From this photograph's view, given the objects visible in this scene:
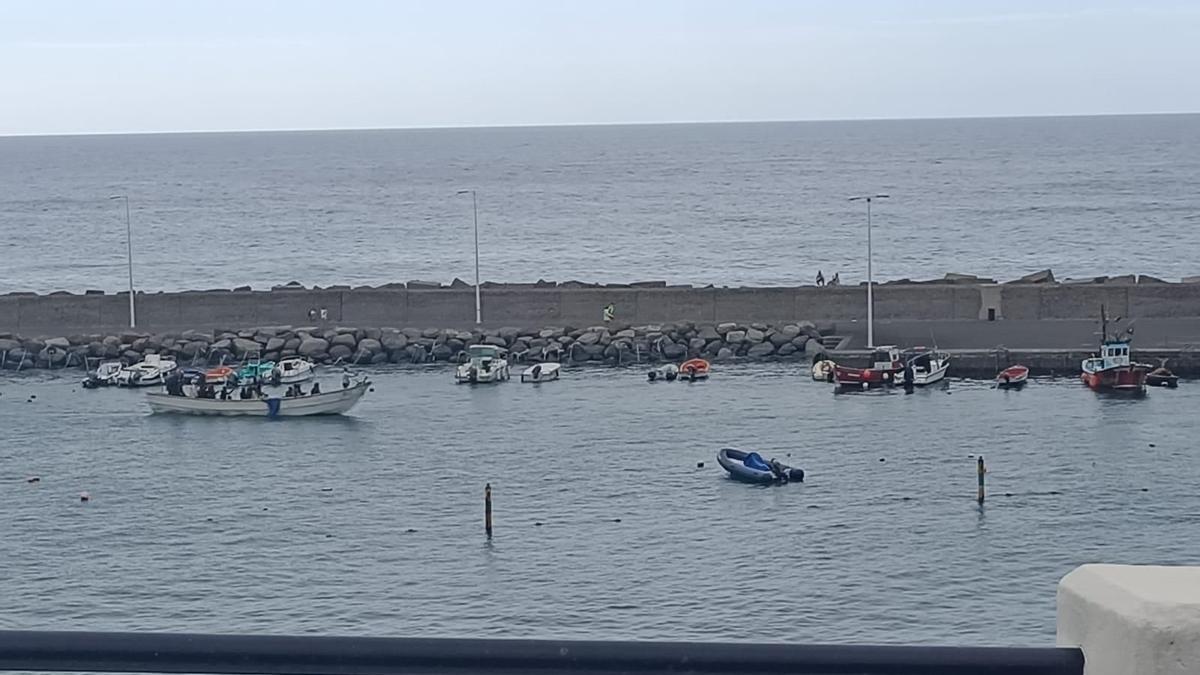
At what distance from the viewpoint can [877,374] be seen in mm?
44719

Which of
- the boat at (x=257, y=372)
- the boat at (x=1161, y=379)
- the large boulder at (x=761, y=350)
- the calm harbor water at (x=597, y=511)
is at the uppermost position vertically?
the large boulder at (x=761, y=350)

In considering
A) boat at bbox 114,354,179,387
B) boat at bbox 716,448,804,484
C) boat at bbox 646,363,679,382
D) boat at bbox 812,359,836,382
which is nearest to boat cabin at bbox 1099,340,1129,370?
boat at bbox 812,359,836,382

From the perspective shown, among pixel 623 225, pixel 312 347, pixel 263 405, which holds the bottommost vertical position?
pixel 263 405

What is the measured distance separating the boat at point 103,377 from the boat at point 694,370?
16.4 m

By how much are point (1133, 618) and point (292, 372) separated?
46248mm

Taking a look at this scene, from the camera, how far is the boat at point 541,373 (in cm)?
4706

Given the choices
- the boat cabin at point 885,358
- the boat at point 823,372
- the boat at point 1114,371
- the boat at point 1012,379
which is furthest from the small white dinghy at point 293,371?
the boat at point 1114,371

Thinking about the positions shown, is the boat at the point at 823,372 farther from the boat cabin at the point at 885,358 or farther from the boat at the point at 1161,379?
the boat at the point at 1161,379

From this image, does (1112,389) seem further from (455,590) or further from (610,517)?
(455,590)

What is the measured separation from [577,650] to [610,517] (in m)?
28.9

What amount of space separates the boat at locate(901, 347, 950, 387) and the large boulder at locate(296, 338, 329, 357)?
1745 centimetres

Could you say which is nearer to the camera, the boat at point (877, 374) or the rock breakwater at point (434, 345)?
the boat at point (877, 374)

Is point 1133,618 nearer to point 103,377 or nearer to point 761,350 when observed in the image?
point 761,350

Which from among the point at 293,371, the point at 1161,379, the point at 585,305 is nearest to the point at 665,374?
the point at 585,305
